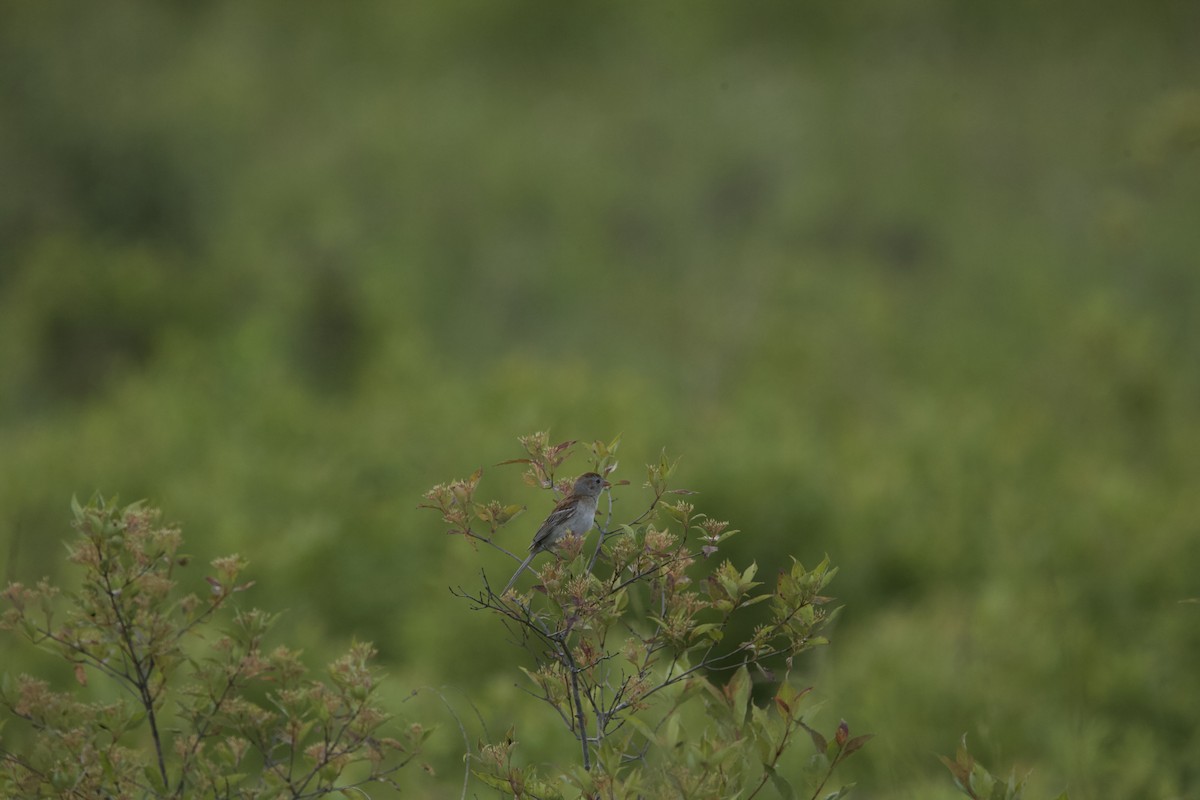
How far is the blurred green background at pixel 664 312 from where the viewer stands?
Result: 36.0 feet

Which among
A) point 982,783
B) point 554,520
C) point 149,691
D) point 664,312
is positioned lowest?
point 664,312

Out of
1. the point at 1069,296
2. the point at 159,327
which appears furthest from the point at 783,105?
the point at 159,327

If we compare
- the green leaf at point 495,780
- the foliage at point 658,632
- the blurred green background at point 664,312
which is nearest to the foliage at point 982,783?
the foliage at point 658,632

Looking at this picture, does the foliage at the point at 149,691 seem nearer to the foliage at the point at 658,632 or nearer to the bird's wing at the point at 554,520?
the foliage at the point at 658,632

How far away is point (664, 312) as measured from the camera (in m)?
34.5

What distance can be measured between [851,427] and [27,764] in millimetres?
24596

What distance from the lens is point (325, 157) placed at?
124 ft

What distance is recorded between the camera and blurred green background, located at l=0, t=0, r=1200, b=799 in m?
11.0

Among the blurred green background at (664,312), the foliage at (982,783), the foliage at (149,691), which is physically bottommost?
the blurred green background at (664,312)

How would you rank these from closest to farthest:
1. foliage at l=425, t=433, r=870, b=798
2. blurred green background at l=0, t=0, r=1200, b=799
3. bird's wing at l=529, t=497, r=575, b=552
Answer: foliage at l=425, t=433, r=870, b=798 → bird's wing at l=529, t=497, r=575, b=552 → blurred green background at l=0, t=0, r=1200, b=799

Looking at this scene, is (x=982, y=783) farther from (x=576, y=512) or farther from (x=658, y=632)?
(x=576, y=512)

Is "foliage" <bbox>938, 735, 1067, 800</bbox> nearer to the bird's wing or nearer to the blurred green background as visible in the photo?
the bird's wing

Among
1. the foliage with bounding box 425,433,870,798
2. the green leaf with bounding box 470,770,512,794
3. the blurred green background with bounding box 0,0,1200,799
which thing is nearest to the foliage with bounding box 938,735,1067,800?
the foliage with bounding box 425,433,870,798

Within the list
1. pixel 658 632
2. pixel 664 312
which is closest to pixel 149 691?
pixel 658 632
